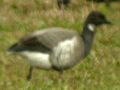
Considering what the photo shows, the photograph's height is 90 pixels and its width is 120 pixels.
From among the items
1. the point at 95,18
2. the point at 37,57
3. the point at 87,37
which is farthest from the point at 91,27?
the point at 37,57

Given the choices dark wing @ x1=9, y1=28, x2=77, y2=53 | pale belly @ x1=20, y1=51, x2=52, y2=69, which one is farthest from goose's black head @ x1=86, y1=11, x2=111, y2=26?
pale belly @ x1=20, y1=51, x2=52, y2=69

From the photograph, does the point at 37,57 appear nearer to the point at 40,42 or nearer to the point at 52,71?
the point at 40,42

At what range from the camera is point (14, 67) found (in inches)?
352

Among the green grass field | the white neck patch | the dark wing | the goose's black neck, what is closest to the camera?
the dark wing

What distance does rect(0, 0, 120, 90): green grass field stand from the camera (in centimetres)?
819

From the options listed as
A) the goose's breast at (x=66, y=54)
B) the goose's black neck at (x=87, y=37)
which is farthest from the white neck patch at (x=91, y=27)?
the goose's breast at (x=66, y=54)

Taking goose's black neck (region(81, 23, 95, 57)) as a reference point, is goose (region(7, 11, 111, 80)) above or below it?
above

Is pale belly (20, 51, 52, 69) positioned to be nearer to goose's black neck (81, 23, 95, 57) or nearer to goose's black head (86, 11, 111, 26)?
goose's black neck (81, 23, 95, 57)

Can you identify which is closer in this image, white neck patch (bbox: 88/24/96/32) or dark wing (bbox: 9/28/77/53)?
dark wing (bbox: 9/28/77/53)

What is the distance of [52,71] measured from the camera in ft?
30.3

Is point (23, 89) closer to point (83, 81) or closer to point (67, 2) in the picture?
point (83, 81)

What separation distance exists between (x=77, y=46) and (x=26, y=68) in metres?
1.47

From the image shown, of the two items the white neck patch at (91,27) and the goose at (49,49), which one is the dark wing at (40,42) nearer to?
the goose at (49,49)

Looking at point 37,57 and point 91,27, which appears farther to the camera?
point 91,27
